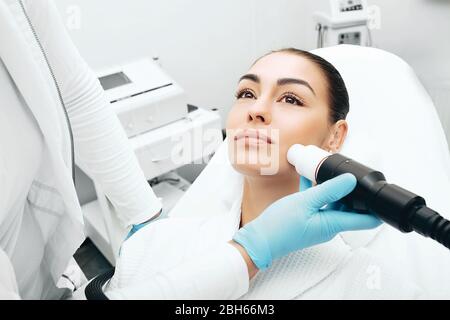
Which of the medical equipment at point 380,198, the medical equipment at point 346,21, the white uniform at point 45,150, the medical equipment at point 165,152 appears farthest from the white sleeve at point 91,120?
the medical equipment at point 346,21

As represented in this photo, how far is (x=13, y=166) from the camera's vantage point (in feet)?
1.84

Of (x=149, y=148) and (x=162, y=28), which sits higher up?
(x=162, y=28)

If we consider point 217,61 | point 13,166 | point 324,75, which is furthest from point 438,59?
point 13,166

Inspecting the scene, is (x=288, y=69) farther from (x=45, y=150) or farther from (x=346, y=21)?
(x=346, y=21)

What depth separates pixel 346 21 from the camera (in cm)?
164

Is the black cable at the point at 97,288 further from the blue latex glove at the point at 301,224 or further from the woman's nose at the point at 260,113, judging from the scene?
the woman's nose at the point at 260,113

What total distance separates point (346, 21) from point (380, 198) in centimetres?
131

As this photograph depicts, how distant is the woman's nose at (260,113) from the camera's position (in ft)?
2.79

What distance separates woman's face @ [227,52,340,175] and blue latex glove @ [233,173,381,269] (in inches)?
8.4

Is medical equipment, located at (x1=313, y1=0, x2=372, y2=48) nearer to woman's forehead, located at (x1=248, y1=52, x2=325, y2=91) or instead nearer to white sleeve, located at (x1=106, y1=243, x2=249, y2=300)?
woman's forehead, located at (x1=248, y1=52, x2=325, y2=91)

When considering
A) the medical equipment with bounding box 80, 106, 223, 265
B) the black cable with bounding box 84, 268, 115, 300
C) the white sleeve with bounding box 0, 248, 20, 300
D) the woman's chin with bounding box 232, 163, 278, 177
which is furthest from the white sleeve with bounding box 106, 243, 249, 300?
the medical equipment with bounding box 80, 106, 223, 265

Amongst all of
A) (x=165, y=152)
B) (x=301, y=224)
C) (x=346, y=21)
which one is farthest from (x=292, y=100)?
(x=346, y=21)
